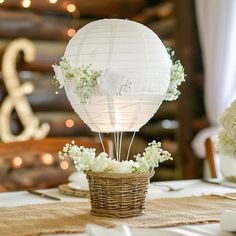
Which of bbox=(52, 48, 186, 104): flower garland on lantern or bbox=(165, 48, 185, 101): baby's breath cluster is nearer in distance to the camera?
bbox=(52, 48, 186, 104): flower garland on lantern

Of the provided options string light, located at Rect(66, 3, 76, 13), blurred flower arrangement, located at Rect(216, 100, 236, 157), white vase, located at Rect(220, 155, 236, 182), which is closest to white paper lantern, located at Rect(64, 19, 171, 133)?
blurred flower arrangement, located at Rect(216, 100, 236, 157)

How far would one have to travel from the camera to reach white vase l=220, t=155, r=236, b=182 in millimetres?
2244

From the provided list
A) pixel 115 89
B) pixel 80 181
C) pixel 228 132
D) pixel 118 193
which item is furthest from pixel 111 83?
pixel 80 181

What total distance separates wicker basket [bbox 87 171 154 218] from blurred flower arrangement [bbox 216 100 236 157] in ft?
1.01

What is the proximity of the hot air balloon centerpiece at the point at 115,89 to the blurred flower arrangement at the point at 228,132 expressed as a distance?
0.76ft

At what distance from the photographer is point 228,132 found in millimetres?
1854

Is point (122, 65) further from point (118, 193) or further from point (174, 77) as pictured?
point (118, 193)

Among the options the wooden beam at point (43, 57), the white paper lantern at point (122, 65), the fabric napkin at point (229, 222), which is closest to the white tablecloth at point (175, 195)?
the fabric napkin at point (229, 222)

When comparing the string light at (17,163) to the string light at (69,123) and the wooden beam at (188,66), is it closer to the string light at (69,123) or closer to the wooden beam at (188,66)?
the string light at (69,123)

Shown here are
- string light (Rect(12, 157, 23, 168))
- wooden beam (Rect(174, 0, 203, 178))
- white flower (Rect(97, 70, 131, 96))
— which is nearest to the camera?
white flower (Rect(97, 70, 131, 96))

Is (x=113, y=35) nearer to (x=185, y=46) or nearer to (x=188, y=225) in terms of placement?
(x=188, y=225)

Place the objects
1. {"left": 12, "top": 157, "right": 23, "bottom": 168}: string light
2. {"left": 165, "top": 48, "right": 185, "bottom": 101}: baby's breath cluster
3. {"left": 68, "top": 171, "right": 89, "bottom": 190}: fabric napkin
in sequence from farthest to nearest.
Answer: {"left": 12, "top": 157, "right": 23, "bottom": 168}: string light < {"left": 68, "top": 171, "right": 89, "bottom": 190}: fabric napkin < {"left": 165, "top": 48, "right": 185, "bottom": 101}: baby's breath cluster

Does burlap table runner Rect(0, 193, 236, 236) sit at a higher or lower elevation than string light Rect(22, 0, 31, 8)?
lower

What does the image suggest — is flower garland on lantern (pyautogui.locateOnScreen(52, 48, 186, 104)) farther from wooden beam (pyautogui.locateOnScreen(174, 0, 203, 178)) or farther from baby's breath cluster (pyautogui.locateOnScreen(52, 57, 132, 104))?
wooden beam (pyautogui.locateOnScreen(174, 0, 203, 178))
